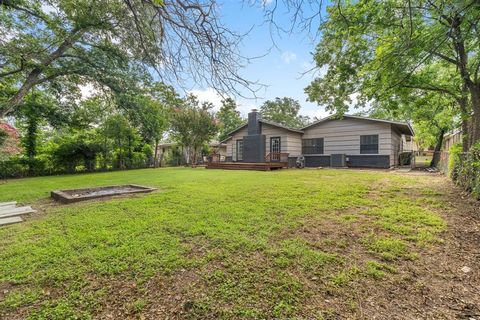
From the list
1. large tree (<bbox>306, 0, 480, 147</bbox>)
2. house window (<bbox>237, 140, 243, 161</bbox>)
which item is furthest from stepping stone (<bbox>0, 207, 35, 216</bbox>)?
house window (<bbox>237, 140, 243, 161</bbox>)

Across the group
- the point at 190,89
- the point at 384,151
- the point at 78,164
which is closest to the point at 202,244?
the point at 190,89

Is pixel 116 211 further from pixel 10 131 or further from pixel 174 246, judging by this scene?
pixel 10 131

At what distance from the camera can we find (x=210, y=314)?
5.58 feet

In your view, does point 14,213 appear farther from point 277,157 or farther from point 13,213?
point 277,157

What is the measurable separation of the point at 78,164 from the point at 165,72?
16.8 meters

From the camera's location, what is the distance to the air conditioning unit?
572 inches

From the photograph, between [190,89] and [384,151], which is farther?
→ [384,151]

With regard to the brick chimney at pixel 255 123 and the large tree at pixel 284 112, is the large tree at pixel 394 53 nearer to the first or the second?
Answer: the brick chimney at pixel 255 123

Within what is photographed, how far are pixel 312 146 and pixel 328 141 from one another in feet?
3.99

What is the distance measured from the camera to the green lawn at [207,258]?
1803 millimetres

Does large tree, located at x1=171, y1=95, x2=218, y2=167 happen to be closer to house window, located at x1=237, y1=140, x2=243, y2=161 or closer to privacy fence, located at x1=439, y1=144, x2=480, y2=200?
house window, located at x1=237, y1=140, x2=243, y2=161

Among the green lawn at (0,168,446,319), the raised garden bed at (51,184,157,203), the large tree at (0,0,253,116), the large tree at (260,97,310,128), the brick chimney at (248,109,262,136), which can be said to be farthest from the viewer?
the large tree at (260,97,310,128)

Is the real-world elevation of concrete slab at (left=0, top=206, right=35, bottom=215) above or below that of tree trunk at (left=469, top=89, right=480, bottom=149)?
below

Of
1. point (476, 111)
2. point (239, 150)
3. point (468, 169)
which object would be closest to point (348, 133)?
point (239, 150)
